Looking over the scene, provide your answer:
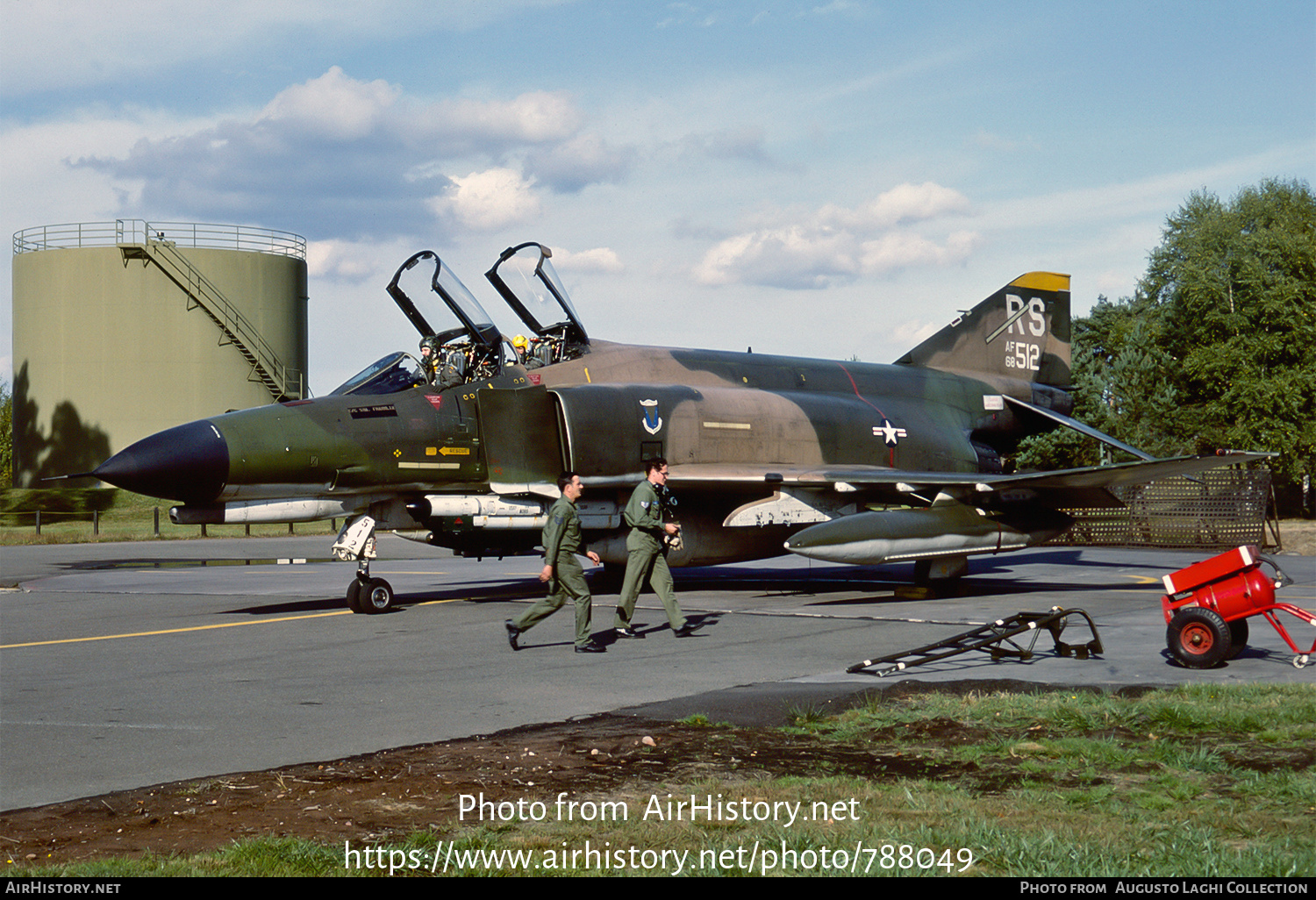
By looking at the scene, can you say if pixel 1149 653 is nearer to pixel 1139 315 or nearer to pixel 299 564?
pixel 299 564

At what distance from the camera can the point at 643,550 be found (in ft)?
36.8

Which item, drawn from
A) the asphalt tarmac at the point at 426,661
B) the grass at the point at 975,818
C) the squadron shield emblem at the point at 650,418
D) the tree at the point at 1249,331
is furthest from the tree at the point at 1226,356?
the grass at the point at 975,818

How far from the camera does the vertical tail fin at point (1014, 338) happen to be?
20672mm

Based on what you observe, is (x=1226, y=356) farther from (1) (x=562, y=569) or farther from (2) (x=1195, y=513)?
(1) (x=562, y=569)

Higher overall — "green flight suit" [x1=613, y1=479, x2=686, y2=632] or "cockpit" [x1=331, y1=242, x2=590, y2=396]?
"cockpit" [x1=331, y1=242, x2=590, y2=396]

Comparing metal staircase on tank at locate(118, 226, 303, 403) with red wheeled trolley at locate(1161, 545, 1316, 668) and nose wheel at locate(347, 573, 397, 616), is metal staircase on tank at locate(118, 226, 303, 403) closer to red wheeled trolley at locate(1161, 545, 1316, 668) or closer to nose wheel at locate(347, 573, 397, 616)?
nose wheel at locate(347, 573, 397, 616)

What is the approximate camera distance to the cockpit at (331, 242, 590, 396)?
14.5 m

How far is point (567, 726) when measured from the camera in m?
6.71

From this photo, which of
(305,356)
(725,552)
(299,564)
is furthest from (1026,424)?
(305,356)

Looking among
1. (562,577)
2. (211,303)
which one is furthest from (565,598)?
(211,303)

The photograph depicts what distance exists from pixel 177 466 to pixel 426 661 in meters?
4.16

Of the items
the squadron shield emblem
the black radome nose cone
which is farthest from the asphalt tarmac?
the squadron shield emblem

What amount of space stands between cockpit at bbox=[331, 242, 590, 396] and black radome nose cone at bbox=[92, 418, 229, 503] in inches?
84.7

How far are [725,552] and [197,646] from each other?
7453 millimetres
